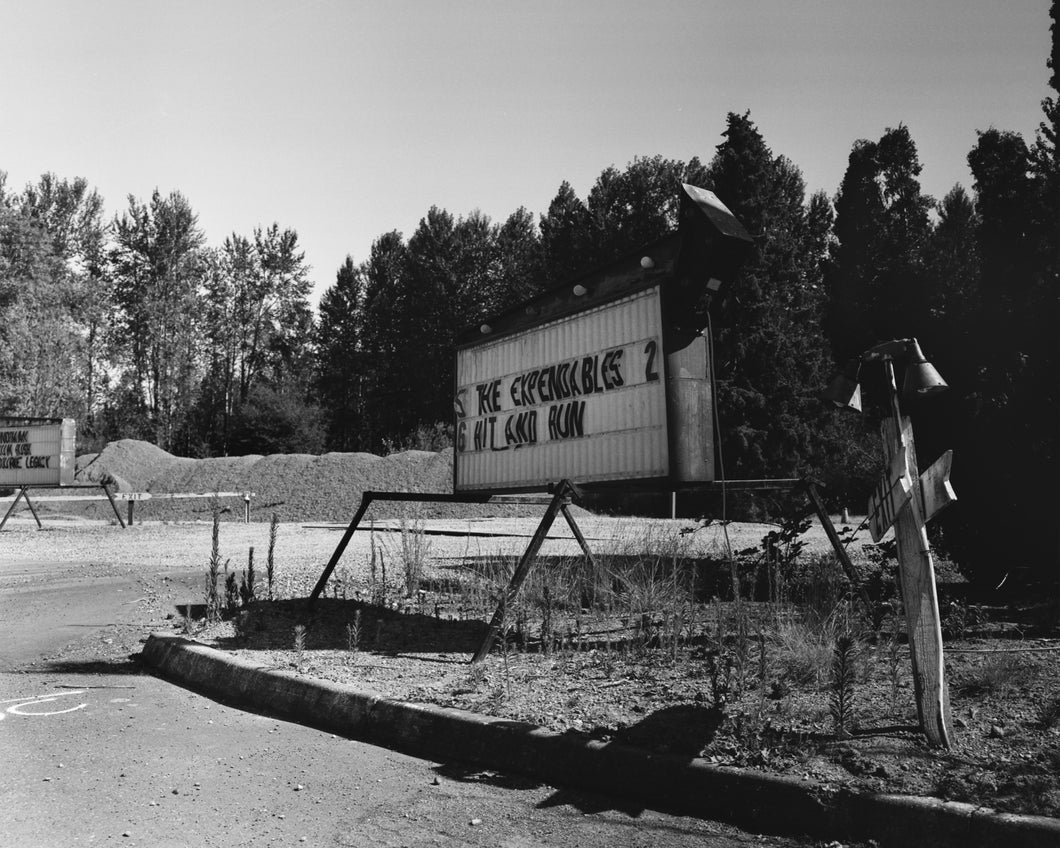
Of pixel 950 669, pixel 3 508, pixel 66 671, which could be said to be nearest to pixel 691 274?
pixel 950 669

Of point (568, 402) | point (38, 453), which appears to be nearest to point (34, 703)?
point (568, 402)

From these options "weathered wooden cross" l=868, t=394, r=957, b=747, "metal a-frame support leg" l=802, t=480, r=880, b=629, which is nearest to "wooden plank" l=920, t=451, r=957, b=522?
"weathered wooden cross" l=868, t=394, r=957, b=747

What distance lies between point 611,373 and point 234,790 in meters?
3.89

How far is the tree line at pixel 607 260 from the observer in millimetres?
8797

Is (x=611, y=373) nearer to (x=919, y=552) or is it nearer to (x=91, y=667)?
(x=919, y=552)

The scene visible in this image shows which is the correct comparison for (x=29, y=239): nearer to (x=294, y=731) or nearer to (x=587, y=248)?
(x=587, y=248)

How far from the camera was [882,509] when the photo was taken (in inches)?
175

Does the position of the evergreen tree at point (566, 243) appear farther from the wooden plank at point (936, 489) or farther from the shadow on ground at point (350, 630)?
the wooden plank at point (936, 489)

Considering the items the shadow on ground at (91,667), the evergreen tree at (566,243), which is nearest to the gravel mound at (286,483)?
the evergreen tree at (566,243)

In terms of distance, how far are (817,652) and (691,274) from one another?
2.51 m

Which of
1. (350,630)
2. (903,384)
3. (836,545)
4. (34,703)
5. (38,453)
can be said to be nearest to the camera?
(903,384)

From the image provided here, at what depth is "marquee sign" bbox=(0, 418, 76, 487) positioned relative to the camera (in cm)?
2673

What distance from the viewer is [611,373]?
22.5 ft

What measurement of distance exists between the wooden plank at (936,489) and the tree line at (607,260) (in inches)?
22.0
